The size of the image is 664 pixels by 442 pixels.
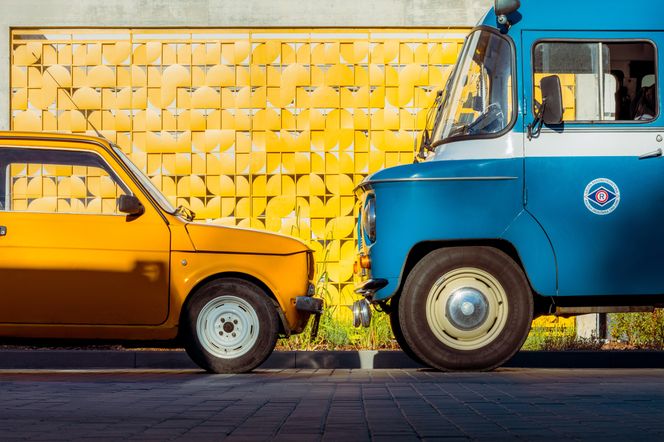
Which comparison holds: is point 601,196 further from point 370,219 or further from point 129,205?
point 129,205

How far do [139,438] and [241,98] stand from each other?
35.3ft

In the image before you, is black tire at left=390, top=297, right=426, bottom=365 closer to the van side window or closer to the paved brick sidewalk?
the paved brick sidewalk

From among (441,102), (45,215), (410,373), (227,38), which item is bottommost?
(410,373)

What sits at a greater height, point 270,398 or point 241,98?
point 241,98

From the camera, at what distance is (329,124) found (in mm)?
16188

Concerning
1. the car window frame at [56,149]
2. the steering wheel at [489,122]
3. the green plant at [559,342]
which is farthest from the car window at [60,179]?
the green plant at [559,342]

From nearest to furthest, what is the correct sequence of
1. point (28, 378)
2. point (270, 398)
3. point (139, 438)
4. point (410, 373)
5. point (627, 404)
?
point (139, 438) → point (627, 404) → point (270, 398) → point (28, 378) → point (410, 373)

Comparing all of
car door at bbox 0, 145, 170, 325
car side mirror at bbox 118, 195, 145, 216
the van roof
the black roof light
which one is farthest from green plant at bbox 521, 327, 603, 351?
car side mirror at bbox 118, 195, 145, 216

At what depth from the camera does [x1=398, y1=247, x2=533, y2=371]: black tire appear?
33.7ft

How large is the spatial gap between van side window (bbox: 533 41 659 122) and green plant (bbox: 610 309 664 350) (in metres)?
3.44

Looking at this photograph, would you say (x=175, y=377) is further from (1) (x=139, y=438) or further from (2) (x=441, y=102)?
(1) (x=139, y=438)

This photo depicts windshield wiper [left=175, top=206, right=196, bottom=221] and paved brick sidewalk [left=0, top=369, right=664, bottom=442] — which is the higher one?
windshield wiper [left=175, top=206, right=196, bottom=221]

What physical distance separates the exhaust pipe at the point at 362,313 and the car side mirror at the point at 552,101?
2121 millimetres

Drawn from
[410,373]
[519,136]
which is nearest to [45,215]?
[410,373]
